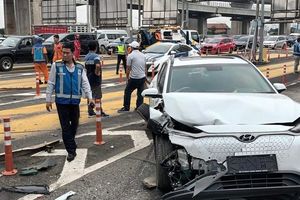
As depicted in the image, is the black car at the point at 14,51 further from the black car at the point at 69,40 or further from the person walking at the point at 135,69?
the person walking at the point at 135,69

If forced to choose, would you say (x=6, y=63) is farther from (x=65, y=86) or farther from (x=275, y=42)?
(x=275, y=42)

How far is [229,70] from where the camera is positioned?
6.60 m

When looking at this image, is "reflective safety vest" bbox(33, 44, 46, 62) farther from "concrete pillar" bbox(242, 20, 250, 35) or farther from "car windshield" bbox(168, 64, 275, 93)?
"concrete pillar" bbox(242, 20, 250, 35)

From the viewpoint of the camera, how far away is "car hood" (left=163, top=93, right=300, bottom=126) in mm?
4838

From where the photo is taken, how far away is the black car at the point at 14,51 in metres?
23.3

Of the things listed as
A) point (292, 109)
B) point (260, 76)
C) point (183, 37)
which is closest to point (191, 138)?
point (292, 109)

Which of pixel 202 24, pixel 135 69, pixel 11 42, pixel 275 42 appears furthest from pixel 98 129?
pixel 202 24

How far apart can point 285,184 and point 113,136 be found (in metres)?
4.59

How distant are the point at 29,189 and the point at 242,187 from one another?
8.75 feet

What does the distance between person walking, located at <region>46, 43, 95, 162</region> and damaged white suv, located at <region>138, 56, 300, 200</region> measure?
142 cm

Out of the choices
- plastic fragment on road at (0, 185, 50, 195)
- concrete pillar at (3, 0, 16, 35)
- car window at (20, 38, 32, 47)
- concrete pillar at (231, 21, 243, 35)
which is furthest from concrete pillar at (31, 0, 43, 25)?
concrete pillar at (231, 21, 243, 35)

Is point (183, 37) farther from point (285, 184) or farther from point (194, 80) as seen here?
point (285, 184)

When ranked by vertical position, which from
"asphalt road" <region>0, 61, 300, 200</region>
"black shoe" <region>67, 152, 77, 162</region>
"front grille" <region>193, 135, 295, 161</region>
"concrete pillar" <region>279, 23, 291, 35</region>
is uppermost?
"concrete pillar" <region>279, 23, 291, 35</region>

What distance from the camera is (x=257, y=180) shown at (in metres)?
4.29
